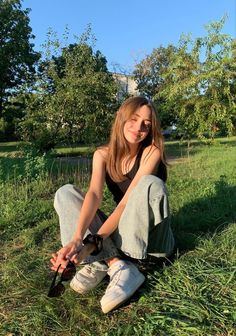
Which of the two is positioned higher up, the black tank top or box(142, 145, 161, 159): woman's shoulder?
box(142, 145, 161, 159): woman's shoulder

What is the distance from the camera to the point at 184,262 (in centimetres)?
266

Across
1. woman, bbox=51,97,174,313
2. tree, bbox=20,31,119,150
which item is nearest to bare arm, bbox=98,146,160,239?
woman, bbox=51,97,174,313

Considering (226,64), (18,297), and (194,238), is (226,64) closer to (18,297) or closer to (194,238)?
(194,238)

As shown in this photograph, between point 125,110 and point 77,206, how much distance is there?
2.16ft

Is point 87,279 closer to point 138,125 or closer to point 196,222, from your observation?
point 138,125

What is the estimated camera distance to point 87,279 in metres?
2.44

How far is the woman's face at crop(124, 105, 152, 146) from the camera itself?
2658mm

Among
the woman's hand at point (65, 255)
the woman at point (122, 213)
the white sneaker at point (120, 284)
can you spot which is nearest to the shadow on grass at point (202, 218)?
the woman at point (122, 213)

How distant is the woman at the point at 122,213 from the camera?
2.29 meters

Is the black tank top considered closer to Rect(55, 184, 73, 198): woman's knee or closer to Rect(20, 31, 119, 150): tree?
Rect(55, 184, 73, 198): woman's knee

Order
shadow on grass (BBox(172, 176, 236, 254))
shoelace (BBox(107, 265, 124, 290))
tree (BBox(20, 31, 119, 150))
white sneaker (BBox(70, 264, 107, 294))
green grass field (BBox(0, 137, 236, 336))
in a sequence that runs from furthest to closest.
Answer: tree (BBox(20, 31, 119, 150))
shadow on grass (BBox(172, 176, 236, 254))
white sneaker (BBox(70, 264, 107, 294))
shoelace (BBox(107, 265, 124, 290))
green grass field (BBox(0, 137, 236, 336))

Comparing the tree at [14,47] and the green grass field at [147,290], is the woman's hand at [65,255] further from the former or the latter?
the tree at [14,47]

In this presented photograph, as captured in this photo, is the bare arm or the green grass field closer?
the green grass field

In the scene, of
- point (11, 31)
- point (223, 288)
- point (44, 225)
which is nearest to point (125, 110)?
point (223, 288)
